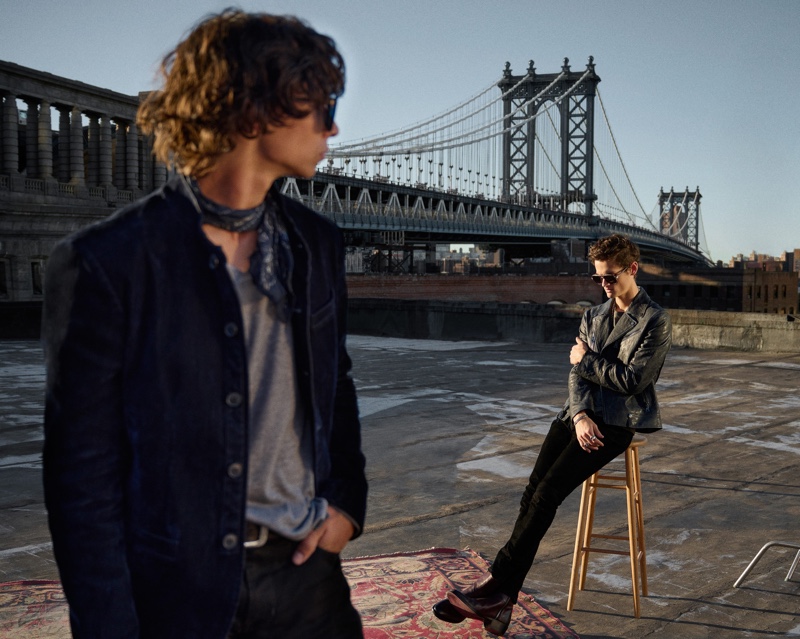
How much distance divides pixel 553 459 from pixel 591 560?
1239 millimetres

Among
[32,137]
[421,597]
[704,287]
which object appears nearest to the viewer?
[421,597]

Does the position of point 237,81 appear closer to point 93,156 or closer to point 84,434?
point 84,434

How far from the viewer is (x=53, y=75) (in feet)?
114

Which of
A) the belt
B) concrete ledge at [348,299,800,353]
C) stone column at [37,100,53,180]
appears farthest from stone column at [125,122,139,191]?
the belt

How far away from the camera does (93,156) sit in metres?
38.1

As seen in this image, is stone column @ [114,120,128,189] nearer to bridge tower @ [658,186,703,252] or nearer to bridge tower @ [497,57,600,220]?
bridge tower @ [497,57,600,220]

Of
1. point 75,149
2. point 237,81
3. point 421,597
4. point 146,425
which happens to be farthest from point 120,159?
point 146,425

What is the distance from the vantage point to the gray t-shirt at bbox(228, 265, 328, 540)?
1.61m

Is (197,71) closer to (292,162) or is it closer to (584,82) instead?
(292,162)

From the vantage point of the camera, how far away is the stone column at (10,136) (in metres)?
33.1

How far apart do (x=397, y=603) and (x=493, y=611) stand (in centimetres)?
64

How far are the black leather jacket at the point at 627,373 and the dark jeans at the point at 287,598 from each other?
2347 mm

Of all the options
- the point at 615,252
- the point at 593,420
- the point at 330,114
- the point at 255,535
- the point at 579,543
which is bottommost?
the point at 579,543

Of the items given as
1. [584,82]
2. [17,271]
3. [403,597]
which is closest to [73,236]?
[403,597]
